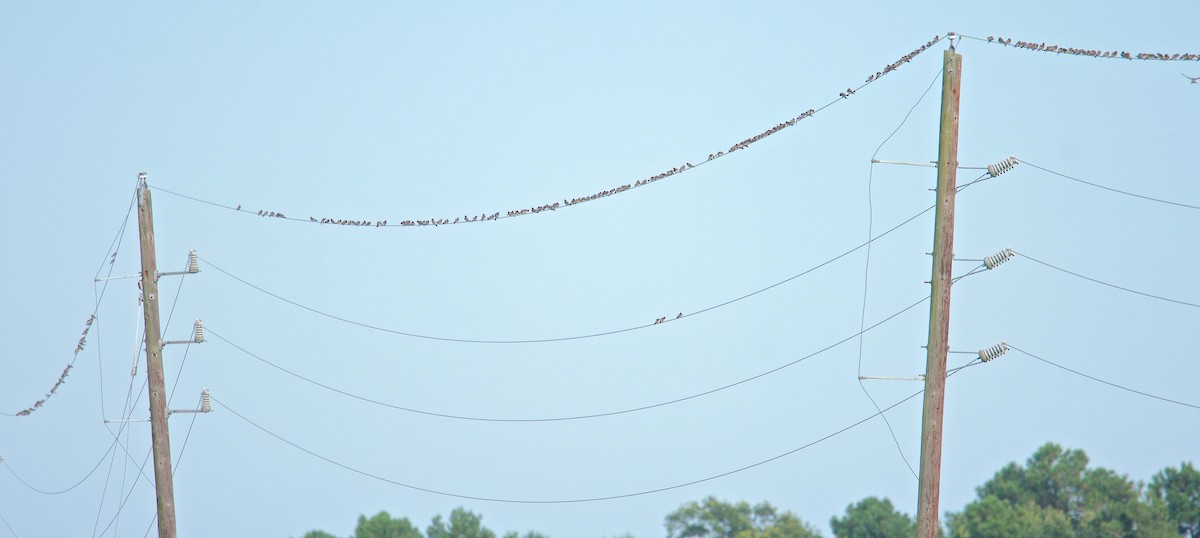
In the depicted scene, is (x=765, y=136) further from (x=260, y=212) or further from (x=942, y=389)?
(x=260, y=212)

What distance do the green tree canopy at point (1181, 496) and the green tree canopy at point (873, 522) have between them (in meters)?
18.5

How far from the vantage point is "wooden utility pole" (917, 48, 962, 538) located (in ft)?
60.7

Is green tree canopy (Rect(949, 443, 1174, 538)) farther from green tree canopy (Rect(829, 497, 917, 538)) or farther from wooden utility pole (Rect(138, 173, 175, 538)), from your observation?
wooden utility pole (Rect(138, 173, 175, 538))

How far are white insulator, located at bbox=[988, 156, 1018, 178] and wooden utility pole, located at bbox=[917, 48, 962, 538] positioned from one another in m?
0.78

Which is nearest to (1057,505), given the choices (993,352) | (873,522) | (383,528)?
(873,522)

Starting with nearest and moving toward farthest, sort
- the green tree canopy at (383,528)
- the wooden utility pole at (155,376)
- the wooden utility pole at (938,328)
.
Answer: the wooden utility pole at (938,328), the wooden utility pole at (155,376), the green tree canopy at (383,528)

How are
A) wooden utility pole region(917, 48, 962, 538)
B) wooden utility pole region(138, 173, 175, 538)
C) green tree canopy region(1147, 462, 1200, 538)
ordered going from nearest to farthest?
wooden utility pole region(917, 48, 962, 538), wooden utility pole region(138, 173, 175, 538), green tree canopy region(1147, 462, 1200, 538)

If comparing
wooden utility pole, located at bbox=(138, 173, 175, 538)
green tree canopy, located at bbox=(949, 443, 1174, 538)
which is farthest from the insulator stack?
green tree canopy, located at bbox=(949, 443, 1174, 538)

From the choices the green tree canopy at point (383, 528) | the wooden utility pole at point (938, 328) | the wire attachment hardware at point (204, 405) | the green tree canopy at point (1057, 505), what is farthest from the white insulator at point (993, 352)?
the green tree canopy at point (383, 528)

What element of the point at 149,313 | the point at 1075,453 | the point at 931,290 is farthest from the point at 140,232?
the point at 1075,453

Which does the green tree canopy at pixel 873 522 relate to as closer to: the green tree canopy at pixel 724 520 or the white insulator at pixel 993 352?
the green tree canopy at pixel 724 520

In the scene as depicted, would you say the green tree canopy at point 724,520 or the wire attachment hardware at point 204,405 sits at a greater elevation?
the green tree canopy at point 724,520

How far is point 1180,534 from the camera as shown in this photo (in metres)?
96.8

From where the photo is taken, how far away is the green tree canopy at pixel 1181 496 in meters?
97.6
